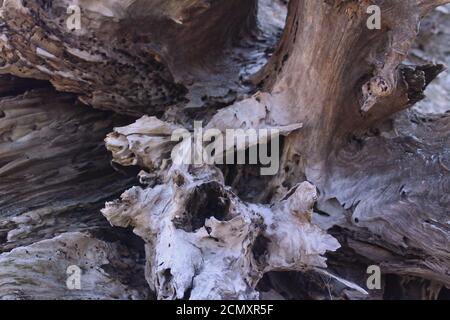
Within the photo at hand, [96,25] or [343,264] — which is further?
[343,264]

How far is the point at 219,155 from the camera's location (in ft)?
4.36

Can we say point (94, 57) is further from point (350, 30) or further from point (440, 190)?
point (440, 190)

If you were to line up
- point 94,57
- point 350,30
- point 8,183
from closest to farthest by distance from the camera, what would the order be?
point 350,30, point 94,57, point 8,183

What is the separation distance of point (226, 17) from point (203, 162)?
427 mm

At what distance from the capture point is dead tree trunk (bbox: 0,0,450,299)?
1237 mm

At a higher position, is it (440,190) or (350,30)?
(350,30)

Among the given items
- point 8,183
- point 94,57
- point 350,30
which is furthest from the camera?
point 8,183

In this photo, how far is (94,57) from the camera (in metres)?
1.37

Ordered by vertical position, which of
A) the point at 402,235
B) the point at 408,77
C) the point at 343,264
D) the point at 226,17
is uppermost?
the point at 226,17

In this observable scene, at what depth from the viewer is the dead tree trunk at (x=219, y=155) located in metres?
1.24

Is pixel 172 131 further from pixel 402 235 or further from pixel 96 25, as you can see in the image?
pixel 402 235

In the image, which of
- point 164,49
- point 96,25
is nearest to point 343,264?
point 164,49

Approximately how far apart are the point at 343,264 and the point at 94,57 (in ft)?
2.49

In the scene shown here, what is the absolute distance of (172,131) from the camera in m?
1.36
